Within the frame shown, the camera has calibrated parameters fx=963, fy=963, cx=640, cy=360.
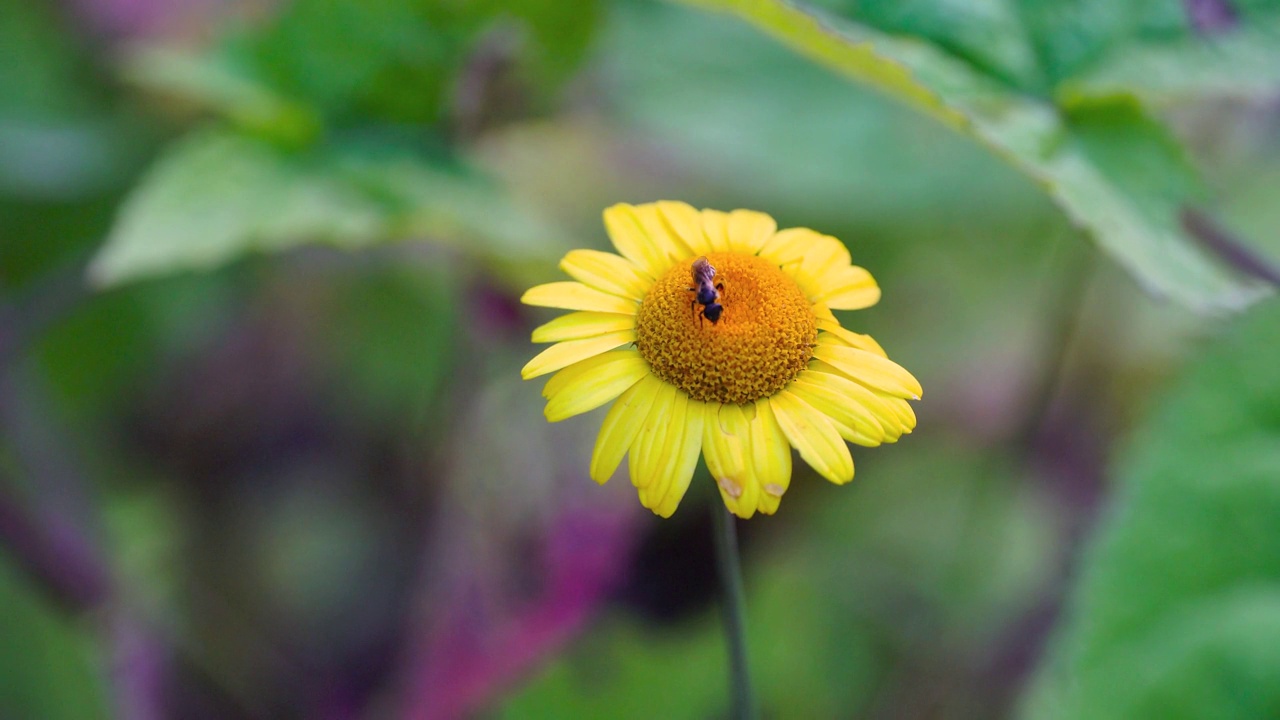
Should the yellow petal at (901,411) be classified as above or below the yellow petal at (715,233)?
below

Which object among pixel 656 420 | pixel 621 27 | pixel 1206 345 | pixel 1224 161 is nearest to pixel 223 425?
pixel 621 27

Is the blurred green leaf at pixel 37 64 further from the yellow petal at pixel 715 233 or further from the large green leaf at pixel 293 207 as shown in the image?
the yellow petal at pixel 715 233

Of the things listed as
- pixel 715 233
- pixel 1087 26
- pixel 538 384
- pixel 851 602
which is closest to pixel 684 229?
pixel 715 233

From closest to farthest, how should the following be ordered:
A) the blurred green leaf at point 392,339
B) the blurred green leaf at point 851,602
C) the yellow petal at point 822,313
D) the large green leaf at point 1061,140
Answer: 1. the yellow petal at point 822,313
2. the large green leaf at point 1061,140
3. the blurred green leaf at point 851,602
4. the blurred green leaf at point 392,339

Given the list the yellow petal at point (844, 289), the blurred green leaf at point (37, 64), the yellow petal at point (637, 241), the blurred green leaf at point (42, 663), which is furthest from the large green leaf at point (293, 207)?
the blurred green leaf at point (37, 64)

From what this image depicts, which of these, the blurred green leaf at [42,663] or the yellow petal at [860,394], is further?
the blurred green leaf at [42,663]

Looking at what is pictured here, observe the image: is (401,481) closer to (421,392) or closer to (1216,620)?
(421,392)

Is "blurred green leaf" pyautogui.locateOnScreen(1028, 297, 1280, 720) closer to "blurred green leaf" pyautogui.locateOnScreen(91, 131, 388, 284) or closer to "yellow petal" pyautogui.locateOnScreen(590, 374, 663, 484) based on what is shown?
"yellow petal" pyautogui.locateOnScreen(590, 374, 663, 484)
